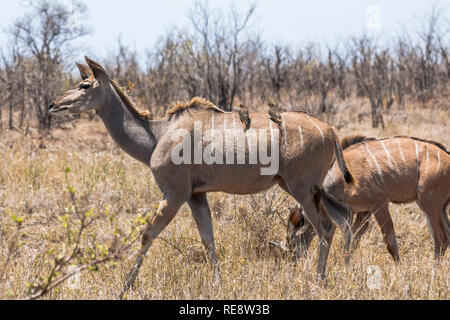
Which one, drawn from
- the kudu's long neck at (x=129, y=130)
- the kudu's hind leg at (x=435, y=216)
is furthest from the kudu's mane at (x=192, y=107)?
the kudu's hind leg at (x=435, y=216)

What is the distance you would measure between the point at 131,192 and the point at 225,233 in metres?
2.29

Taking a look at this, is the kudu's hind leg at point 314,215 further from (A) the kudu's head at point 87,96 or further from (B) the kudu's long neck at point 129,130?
(A) the kudu's head at point 87,96

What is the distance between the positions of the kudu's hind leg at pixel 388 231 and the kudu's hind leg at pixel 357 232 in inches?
6.2

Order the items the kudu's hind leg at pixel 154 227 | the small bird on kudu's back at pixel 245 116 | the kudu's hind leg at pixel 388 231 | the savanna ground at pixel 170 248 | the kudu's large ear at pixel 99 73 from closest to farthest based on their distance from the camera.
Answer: the savanna ground at pixel 170 248 → the kudu's hind leg at pixel 154 227 → the small bird on kudu's back at pixel 245 116 → the kudu's large ear at pixel 99 73 → the kudu's hind leg at pixel 388 231

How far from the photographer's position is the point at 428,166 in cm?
564

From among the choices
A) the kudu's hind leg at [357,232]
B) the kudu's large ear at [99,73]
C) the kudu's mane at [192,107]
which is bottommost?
the kudu's hind leg at [357,232]

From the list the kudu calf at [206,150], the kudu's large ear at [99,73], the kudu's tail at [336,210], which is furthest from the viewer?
the kudu's tail at [336,210]

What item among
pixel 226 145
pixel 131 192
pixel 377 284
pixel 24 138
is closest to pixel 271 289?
pixel 377 284

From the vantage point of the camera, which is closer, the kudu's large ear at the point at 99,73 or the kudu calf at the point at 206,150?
the kudu calf at the point at 206,150

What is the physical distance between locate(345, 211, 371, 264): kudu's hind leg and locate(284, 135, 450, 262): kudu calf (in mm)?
15

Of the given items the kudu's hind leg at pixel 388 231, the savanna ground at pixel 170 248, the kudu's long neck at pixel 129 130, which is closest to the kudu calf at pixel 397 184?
the kudu's hind leg at pixel 388 231

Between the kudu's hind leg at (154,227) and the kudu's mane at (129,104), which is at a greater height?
the kudu's mane at (129,104)

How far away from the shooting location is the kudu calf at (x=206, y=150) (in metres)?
4.20

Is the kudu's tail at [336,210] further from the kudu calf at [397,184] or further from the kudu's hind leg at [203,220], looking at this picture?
the kudu's hind leg at [203,220]
